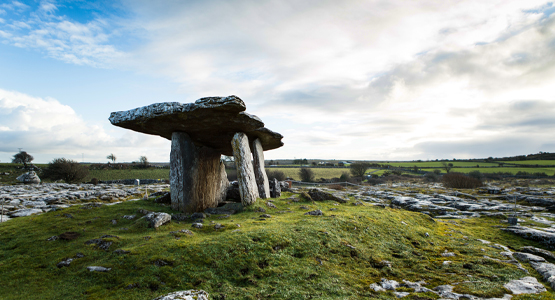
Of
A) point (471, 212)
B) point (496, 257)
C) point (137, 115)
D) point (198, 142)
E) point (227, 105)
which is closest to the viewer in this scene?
point (496, 257)

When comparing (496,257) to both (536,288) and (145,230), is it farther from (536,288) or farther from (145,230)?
(145,230)

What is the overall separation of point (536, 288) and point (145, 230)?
9963 millimetres

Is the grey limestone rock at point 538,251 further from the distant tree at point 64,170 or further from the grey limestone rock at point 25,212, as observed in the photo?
the distant tree at point 64,170

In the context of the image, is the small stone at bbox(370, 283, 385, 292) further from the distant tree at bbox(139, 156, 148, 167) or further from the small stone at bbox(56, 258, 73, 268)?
the distant tree at bbox(139, 156, 148, 167)

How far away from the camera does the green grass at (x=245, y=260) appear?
486cm

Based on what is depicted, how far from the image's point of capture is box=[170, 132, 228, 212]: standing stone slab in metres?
11.3

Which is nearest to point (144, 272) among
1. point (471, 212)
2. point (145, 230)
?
point (145, 230)

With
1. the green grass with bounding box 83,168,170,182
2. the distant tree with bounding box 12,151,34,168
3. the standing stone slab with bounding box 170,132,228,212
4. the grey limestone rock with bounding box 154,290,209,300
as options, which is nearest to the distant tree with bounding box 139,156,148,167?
the green grass with bounding box 83,168,170,182

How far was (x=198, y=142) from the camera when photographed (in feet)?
44.2

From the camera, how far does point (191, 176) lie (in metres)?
11.9

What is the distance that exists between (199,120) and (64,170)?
29.8m

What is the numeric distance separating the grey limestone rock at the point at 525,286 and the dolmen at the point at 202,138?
8.61 meters

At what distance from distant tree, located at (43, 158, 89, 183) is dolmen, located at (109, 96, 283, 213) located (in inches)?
1030

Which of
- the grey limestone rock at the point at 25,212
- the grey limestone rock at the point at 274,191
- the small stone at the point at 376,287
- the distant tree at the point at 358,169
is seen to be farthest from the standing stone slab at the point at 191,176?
the distant tree at the point at 358,169
